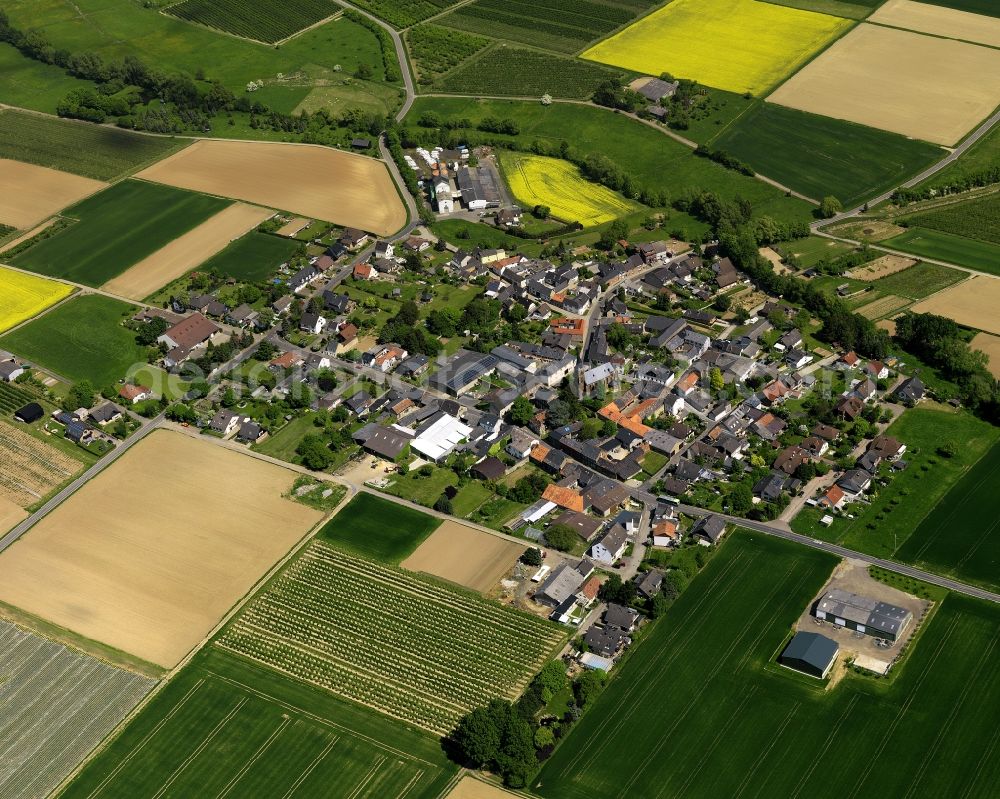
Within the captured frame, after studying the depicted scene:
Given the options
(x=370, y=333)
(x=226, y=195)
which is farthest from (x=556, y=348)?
(x=226, y=195)

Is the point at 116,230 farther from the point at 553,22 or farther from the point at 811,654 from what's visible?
the point at 811,654

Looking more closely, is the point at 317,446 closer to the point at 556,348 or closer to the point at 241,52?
the point at 556,348

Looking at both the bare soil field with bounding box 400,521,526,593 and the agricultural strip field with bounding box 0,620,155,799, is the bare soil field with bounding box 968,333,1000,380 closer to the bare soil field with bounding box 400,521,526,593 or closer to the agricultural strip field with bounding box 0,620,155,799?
the bare soil field with bounding box 400,521,526,593

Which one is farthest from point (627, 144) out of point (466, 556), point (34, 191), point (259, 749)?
point (259, 749)

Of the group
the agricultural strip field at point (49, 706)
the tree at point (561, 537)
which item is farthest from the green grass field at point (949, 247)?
the agricultural strip field at point (49, 706)

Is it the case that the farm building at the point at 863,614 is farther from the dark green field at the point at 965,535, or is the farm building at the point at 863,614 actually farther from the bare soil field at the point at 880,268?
the bare soil field at the point at 880,268

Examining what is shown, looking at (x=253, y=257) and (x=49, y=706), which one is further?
(x=253, y=257)
